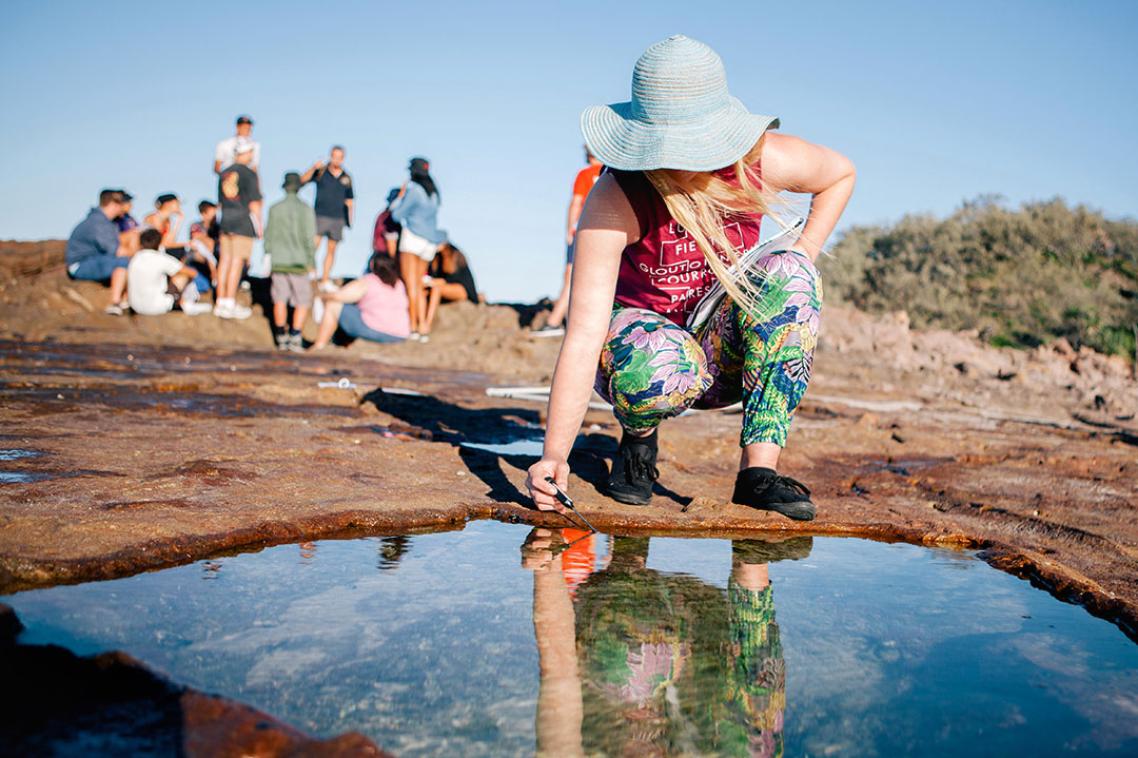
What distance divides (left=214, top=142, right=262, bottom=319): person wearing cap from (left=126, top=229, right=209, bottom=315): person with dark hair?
385 mm

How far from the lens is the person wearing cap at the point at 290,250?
31.1 ft

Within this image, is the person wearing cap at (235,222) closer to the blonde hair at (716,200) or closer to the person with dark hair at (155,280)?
the person with dark hair at (155,280)

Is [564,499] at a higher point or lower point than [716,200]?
lower

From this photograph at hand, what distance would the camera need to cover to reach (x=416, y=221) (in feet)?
30.8

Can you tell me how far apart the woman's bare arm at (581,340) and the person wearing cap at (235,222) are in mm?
7967

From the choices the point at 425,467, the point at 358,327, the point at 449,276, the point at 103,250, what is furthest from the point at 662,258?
the point at 103,250

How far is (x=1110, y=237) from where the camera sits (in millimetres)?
15016

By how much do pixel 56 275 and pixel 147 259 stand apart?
4.84 ft

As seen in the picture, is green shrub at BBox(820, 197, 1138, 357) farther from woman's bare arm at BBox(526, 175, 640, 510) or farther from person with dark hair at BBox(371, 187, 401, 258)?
woman's bare arm at BBox(526, 175, 640, 510)

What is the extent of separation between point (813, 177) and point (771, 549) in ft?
3.70

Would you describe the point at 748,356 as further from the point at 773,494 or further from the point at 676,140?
the point at 676,140

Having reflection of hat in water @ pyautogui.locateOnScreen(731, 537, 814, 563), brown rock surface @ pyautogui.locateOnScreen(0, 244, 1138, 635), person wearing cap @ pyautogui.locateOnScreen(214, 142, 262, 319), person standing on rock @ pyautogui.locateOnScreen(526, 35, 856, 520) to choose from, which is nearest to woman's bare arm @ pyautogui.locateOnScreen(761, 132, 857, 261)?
person standing on rock @ pyautogui.locateOnScreen(526, 35, 856, 520)

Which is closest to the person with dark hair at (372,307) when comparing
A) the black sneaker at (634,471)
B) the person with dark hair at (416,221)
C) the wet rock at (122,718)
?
the person with dark hair at (416,221)

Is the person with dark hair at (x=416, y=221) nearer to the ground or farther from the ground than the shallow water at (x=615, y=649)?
farther from the ground
